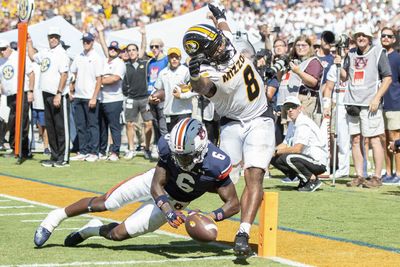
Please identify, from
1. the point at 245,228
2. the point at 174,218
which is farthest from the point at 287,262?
the point at 174,218

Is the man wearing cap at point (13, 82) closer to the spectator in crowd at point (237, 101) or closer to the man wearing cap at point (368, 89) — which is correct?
the man wearing cap at point (368, 89)

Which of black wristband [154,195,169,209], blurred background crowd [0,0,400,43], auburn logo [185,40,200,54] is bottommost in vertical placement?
black wristband [154,195,169,209]

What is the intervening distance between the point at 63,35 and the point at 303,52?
8872 millimetres

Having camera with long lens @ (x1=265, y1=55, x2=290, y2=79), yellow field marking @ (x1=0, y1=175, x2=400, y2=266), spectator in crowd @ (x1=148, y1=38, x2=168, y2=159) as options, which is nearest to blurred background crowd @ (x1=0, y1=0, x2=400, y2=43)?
spectator in crowd @ (x1=148, y1=38, x2=168, y2=159)

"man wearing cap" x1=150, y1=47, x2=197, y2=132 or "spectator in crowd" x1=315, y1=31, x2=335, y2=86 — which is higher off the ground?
"spectator in crowd" x1=315, y1=31, x2=335, y2=86

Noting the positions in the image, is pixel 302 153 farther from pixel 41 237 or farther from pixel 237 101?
pixel 41 237

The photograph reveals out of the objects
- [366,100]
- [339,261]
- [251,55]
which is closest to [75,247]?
[339,261]

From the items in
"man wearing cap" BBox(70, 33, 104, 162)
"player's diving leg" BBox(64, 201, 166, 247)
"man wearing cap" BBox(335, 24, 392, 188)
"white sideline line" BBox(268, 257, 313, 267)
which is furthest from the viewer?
"man wearing cap" BBox(70, 33, 104, 162)

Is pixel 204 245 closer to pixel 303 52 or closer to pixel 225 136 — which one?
pixel 225 136

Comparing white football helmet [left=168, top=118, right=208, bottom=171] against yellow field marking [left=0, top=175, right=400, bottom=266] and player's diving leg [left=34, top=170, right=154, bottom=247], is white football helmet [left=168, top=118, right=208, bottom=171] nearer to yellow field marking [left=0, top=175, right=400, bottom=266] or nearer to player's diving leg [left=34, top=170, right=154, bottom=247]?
player's diving leg [left=34, top=170, right=154, bottom=247]

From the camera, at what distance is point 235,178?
8094 millimetres

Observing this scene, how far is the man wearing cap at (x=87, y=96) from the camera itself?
15.8m

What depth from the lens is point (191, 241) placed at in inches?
308

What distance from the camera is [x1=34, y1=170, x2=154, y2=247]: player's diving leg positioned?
730cm
